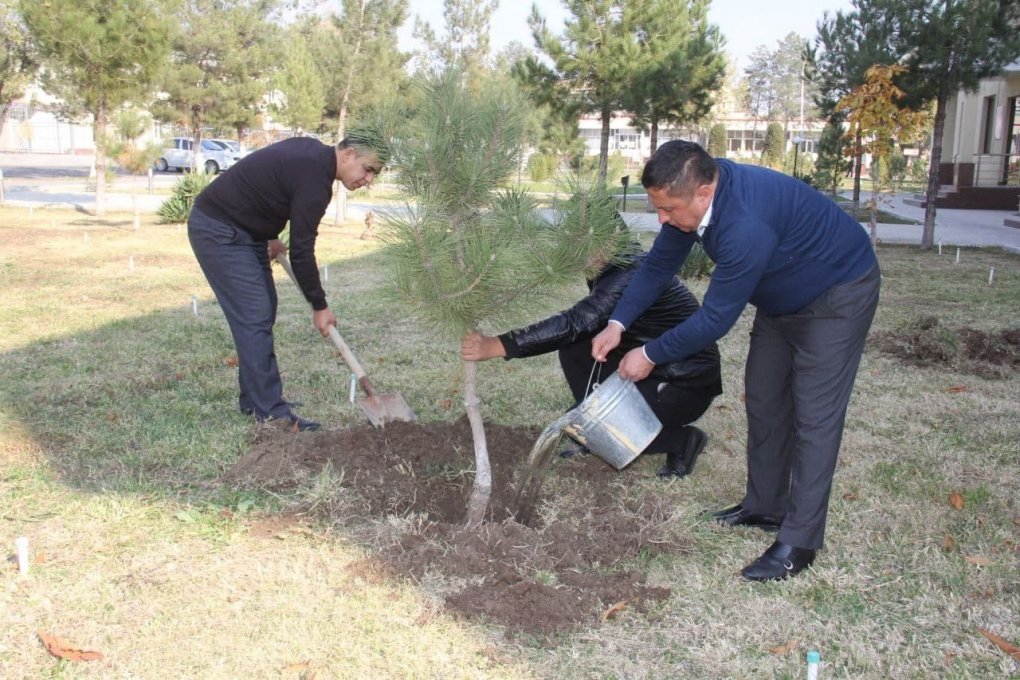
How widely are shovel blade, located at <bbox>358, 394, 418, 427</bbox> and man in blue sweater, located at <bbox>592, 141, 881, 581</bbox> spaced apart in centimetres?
146

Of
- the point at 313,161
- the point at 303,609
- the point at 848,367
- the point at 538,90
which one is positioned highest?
the point at 538,90

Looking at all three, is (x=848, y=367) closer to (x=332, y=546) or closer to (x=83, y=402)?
(x=332, y=546)

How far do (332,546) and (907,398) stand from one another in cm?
346

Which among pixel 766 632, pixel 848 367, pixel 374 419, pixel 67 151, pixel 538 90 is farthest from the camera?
pixel 67 151

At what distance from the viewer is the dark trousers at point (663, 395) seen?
3658 mm

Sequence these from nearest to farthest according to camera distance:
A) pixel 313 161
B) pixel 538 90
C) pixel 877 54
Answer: pixel 313 161 → pixel 877 54 → pixel 538 90

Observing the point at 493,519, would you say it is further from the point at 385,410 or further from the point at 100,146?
the point at 100,146

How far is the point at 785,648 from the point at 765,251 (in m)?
1.15

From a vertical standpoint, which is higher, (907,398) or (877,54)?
(877,54)

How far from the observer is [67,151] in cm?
4453

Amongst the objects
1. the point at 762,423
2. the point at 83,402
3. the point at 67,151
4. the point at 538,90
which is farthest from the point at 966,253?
the point at 67,151

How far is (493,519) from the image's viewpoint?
3.23m

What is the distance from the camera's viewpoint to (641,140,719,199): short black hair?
2.55 m

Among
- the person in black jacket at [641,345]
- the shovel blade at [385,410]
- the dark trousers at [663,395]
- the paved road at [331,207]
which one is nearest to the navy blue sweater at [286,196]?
the shovel blade at [385,410]
